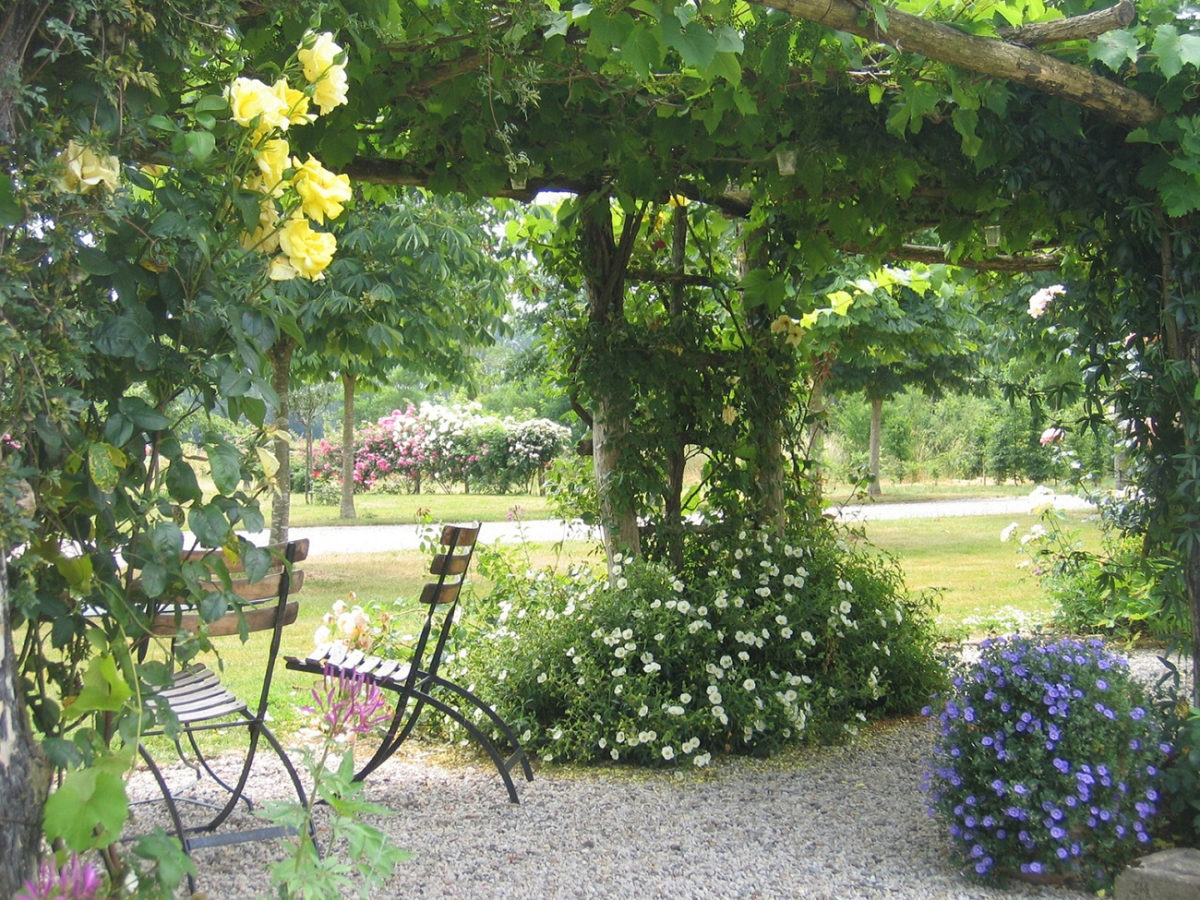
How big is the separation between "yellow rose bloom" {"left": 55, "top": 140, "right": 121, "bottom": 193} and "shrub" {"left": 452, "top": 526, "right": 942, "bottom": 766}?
305 cm

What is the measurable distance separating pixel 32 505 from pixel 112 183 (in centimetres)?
52

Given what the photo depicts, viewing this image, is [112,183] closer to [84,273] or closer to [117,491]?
[84,273]

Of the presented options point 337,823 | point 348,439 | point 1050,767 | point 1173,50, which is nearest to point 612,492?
point 1050,767

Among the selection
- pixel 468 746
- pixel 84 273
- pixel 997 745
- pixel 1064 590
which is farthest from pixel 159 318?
pixel 1064 590

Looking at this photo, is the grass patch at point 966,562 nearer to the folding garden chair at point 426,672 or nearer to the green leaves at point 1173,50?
the folding garden chair at point 426,672

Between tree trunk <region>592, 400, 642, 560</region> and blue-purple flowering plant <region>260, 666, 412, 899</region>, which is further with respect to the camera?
tree trunk <region>592, 400, 642, 560</region>

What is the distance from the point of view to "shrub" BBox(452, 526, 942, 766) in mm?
4336

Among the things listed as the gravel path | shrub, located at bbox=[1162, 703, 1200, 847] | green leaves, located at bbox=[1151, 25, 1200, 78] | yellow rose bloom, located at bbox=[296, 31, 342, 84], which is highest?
green leaves, located at bbox=[1151, 25, 1200, 78]

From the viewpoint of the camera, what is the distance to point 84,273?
5.69 feet

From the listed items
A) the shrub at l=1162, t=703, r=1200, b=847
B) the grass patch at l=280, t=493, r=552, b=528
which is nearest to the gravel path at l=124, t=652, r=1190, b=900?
the shrub at l=1162, t=703, r=1200, b=847

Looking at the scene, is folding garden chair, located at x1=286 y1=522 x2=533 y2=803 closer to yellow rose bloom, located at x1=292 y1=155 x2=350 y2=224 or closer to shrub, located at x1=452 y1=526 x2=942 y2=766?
shrub, located at x1=452 y1=526 x2=942 y2=766

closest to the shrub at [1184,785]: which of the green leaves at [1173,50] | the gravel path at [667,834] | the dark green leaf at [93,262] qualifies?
the gravel path at [667,834]

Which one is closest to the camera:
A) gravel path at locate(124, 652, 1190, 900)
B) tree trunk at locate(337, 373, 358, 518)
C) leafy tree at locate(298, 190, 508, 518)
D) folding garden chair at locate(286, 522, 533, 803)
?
gravel path at locate(124, 652, 1190, 900)

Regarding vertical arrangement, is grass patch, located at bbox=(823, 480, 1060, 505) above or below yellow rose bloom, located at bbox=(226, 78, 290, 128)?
below
